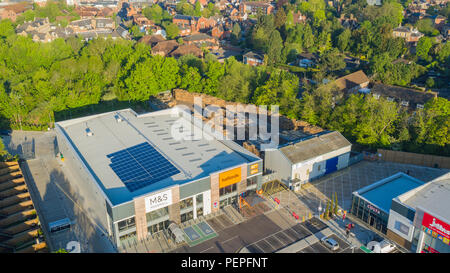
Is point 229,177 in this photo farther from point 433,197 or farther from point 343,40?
point 343,40

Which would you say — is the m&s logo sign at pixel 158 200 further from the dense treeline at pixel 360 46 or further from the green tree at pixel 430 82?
the green tree at pixel 430 82

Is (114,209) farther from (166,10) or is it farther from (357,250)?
(166,10)

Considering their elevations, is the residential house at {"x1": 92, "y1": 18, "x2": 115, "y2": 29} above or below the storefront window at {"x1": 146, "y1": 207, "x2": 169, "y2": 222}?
above

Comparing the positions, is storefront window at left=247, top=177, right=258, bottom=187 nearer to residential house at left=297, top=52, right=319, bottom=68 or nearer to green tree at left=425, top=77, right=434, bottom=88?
green tree at left=425, top=77, right=434, bottom=88

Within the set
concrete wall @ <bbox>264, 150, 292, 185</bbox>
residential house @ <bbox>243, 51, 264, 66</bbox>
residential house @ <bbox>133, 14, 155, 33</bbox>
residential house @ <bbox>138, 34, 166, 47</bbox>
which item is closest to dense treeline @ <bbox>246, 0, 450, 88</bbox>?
residential house @ <bbox>243, 51, 264, 66</bbox>

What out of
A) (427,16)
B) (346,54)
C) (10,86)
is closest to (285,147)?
(10,86)

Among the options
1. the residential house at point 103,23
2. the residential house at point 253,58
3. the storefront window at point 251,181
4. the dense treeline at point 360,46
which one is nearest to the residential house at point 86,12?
Result: the residential house at point 103,23
